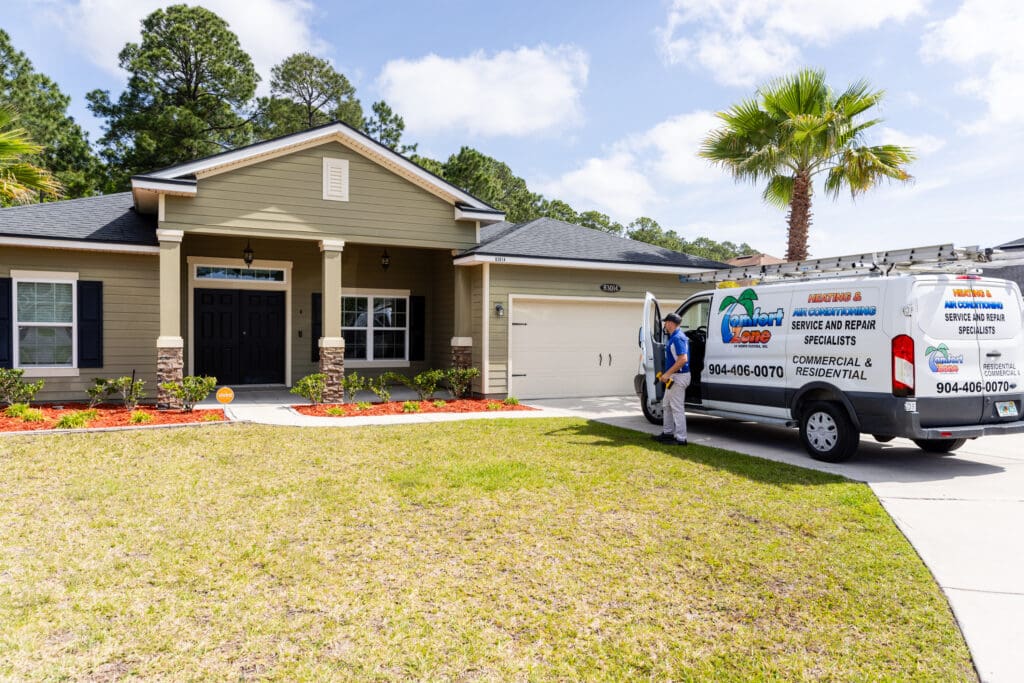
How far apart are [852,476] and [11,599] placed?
278 inches

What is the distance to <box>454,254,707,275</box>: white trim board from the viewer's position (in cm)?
1219

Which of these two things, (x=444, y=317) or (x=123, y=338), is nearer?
(x=123, y=338)

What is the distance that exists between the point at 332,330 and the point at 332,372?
782 mm

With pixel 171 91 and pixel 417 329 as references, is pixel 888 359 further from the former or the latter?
pixel 171 91

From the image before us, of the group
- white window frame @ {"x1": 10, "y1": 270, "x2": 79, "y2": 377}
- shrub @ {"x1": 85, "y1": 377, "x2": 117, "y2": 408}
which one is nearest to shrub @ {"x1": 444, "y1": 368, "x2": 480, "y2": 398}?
shrub @ {"x1": 85, "y1": 377, "x2": 117, "y2": 408}

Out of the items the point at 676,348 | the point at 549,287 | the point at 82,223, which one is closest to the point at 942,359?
the point at 676,348

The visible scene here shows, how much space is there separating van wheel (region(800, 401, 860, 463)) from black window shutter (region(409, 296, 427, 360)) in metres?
9.22

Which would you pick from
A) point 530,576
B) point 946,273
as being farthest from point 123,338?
point 946,273

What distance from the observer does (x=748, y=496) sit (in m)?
5.72

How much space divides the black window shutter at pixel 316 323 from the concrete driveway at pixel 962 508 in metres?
6.94

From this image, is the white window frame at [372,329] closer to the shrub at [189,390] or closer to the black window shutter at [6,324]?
the shrub at [189,390]

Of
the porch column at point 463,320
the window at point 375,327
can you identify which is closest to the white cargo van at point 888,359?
the porch column at point 463,320

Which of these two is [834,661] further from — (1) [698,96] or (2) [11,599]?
(1) [698,96]

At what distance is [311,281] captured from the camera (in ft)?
45.8
